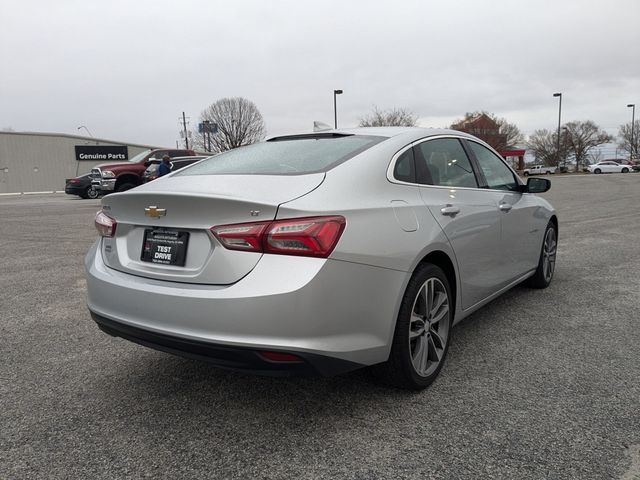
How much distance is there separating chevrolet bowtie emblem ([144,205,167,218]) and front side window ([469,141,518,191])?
2568 mm

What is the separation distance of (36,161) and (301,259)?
45365mm

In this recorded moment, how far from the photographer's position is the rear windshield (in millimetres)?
2793

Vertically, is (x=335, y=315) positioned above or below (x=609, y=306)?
above

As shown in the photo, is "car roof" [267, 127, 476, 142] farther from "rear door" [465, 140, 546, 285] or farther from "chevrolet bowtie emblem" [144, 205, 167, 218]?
"chevrolet bowtie emblem" [144, 205, 167, 218]

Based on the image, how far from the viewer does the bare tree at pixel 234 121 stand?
62438mm

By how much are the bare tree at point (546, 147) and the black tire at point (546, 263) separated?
86325 millimetres

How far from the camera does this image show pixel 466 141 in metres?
3.93

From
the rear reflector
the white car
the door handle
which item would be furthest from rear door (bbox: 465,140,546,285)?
the white car

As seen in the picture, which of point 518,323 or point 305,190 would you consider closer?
point 305,190

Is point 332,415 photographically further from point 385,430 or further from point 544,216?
point 544,216

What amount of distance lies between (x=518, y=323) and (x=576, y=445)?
182cm

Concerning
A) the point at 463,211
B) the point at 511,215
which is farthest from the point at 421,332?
the point at 511,215

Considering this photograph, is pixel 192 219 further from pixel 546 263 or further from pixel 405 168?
pixel 546 263

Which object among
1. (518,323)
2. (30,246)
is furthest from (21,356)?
(30,246)
